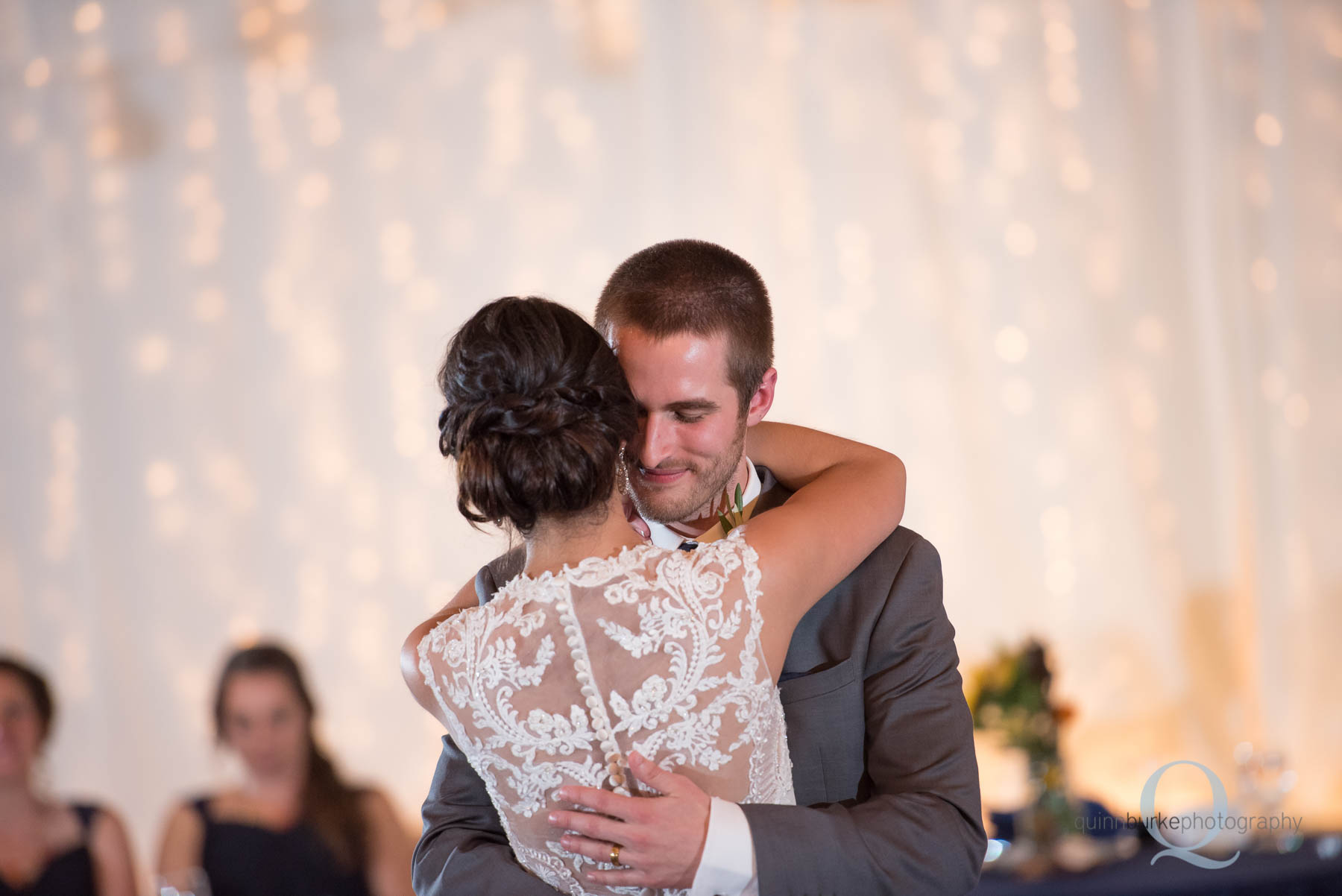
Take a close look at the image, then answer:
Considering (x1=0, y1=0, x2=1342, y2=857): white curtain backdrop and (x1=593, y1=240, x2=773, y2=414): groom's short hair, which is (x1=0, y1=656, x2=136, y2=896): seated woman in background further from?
(x1=593, y1=240, x2=773, y2=414): groom's short hair

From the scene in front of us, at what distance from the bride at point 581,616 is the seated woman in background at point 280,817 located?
2583 mm

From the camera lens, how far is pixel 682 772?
1.47 metres

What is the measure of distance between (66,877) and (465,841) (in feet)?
9.50

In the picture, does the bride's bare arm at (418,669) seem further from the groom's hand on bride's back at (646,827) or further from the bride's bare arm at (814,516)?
the bride's bare arm at (814,516)

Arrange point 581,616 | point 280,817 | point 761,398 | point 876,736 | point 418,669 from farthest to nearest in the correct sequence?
point 280,817 < point 761,398 < point 876,736 < point 418,669 < point 581,616

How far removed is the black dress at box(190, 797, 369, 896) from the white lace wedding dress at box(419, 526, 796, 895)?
2.65 meters

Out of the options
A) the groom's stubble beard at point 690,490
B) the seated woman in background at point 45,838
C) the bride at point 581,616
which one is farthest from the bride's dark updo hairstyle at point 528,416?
the seated woman in background at point 45,838

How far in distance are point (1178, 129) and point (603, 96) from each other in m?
2.39

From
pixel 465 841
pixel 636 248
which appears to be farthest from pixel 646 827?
pixel 636 248

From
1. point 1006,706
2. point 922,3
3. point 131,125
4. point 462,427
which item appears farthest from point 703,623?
point 131,125

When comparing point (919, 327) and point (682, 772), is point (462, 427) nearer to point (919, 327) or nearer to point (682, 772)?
point (682, 772)

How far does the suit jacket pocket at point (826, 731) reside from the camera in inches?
66.6

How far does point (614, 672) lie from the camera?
141 cm

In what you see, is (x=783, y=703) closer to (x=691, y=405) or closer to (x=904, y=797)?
(x=904, y=797)
